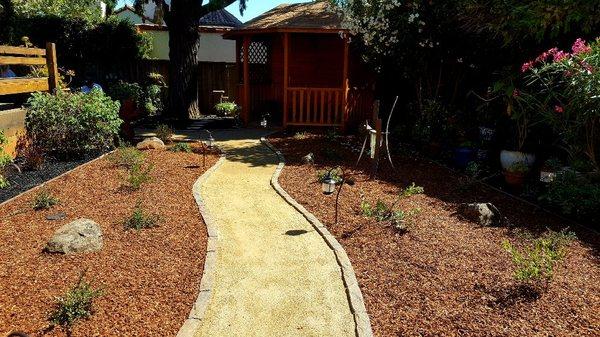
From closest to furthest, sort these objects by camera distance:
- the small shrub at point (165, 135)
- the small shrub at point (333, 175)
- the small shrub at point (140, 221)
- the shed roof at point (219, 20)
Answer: the small shrub at point (140, 221)
the small shrub at point (333, 175)
the small shrub at point (165, 135)
the shed roof at point (219, 20)

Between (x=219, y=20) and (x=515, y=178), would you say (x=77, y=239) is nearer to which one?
(x=515, y=178)

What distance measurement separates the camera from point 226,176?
28.0ft

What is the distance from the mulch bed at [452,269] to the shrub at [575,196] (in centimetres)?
30

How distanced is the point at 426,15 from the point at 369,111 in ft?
12.2

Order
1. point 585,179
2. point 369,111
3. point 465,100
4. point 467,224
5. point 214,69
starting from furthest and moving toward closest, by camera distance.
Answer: point 214,69, point 369,111, point 465,100, point 585,179, point 467,224

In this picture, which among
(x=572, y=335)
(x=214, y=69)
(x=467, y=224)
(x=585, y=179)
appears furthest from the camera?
(x=214, y=69)

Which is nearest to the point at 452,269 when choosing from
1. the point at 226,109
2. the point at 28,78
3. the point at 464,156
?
the point at 464,156

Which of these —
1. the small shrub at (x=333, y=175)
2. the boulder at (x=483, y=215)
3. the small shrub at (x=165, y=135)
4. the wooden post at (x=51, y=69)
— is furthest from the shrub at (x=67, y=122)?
the boulder at (x=483, y=215)

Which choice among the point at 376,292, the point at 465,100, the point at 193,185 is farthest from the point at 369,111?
the point at 376,292

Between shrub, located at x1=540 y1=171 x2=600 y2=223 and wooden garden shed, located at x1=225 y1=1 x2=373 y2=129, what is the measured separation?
6926 millimetres

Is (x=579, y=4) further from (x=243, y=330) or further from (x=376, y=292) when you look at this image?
(x=243, y=330)

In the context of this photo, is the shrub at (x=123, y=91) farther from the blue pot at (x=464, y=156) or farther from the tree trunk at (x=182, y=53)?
the blue pot at (x=464, y=156)

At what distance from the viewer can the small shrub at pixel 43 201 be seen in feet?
20.9

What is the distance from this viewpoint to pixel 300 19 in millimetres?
13086
